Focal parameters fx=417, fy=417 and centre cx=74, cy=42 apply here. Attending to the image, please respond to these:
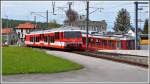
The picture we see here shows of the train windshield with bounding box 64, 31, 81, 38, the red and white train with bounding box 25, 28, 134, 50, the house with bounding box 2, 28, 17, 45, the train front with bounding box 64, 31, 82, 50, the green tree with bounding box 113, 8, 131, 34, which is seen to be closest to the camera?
the train front with bounding box 64, 31, 82, 50

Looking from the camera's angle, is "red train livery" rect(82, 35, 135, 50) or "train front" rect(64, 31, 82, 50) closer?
"train front" rect(64, 31, 82, 50)

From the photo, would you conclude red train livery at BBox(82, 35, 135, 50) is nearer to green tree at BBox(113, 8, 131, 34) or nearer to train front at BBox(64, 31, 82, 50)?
train front at BBox(64, 31, 82, 50)

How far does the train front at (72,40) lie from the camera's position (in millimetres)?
50406

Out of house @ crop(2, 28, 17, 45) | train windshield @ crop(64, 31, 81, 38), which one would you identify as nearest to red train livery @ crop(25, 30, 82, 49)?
train windshield @ crop(64, 31, 81, 38)

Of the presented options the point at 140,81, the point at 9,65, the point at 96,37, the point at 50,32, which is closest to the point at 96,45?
the point at 96,37

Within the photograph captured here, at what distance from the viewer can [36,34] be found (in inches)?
2525

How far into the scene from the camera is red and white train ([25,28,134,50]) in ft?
167

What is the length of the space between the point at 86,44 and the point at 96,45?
237 inches

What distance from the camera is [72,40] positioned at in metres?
51.0

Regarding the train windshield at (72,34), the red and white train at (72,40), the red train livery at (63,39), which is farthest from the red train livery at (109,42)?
the train windshield at (72,34)

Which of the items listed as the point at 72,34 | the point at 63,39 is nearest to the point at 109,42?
the point at 72,34

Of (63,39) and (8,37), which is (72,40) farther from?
(8,37)

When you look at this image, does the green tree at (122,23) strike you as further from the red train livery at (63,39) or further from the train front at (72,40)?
the train front at (72,40)

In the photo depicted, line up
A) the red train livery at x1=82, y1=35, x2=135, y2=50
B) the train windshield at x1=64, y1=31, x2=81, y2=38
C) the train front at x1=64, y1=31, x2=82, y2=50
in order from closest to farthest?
the train front at x1=64, y1=31, x2=82, y2=50, the train windshield at x1=64, y1=31, x2=81, y2=38, the red train livery at x1=82, y1=35, x2=135, y2=50
